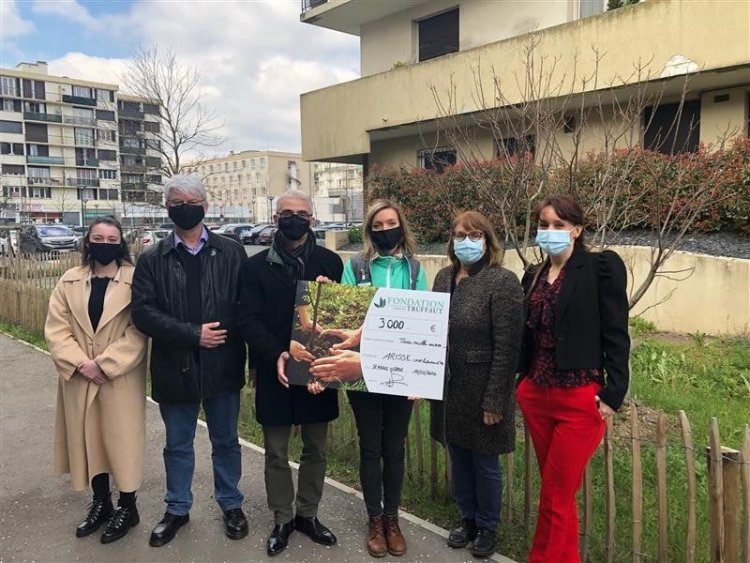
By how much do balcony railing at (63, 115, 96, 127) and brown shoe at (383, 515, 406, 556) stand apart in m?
100

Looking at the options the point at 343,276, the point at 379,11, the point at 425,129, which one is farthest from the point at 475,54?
the point at 343,276

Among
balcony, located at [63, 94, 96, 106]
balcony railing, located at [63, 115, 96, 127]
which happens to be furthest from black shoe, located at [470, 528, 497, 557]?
balcony, located at [63, 94, 96, 106]

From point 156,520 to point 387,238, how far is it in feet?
8.43

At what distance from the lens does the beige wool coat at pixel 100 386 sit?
3.76 metres

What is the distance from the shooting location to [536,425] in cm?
323

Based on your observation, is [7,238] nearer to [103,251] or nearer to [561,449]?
[103,251]

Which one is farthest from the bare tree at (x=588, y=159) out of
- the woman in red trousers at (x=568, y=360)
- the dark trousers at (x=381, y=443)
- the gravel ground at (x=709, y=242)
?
the dark trousers at (x=381, y=443)

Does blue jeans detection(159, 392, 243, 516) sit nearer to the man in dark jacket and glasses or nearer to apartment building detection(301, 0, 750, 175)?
the man in dark jacket and glasses

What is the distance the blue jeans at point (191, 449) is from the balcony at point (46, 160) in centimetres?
9613

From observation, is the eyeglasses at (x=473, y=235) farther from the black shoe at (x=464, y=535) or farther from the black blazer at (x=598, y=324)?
the black shoe at (x=464, y=535)

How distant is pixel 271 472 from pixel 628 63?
1093 centimetres

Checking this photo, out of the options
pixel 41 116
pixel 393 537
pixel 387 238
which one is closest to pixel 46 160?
pixel 41 116

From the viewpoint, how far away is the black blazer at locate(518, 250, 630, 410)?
2.93 metres

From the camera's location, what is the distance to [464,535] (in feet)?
12.1
